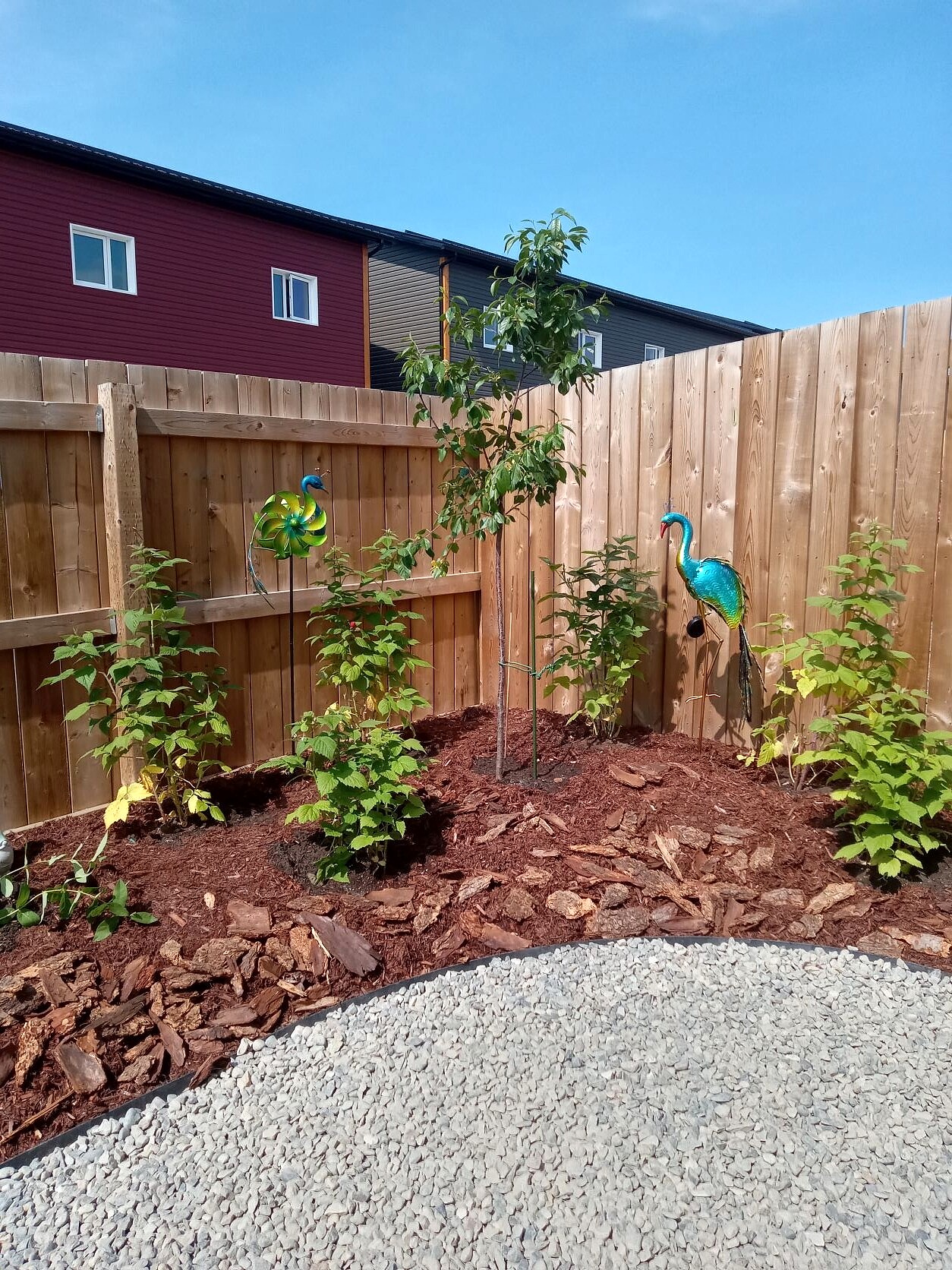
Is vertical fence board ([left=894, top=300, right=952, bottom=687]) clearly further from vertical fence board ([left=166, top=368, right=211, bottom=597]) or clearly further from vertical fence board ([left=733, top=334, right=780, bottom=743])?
vertical fence board ([left=166, top=368, right=211, bottom=597])

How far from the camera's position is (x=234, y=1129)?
1717 mm

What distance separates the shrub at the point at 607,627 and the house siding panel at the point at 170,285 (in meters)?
10.1

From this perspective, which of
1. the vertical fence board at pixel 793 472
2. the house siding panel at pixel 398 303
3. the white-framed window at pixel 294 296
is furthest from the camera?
the house siding panel at pixel 398 303

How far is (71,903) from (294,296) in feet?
43.2

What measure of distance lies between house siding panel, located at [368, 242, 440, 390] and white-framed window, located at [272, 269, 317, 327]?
6.93ft

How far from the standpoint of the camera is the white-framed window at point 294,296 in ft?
43.8

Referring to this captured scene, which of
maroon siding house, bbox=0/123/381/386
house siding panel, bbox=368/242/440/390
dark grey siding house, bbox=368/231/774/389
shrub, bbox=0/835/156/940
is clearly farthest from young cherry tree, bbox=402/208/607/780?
house siding panel, bbox=368/242/440/390

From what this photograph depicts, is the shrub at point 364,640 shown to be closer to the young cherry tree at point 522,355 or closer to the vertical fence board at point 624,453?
the young cherry tree at point 522,355

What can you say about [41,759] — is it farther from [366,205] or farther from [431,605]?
[366,205]

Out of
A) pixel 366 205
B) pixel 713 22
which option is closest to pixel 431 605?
pixel 713 22

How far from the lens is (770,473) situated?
3547 millimetres

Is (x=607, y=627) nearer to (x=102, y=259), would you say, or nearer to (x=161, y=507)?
(x=161, y=507)

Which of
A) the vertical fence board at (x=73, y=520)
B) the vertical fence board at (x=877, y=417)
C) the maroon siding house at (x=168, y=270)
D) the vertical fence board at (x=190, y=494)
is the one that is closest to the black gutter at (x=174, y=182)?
the maroon siding house at (x=168, y=270)

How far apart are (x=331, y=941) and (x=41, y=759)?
5.34 feet
